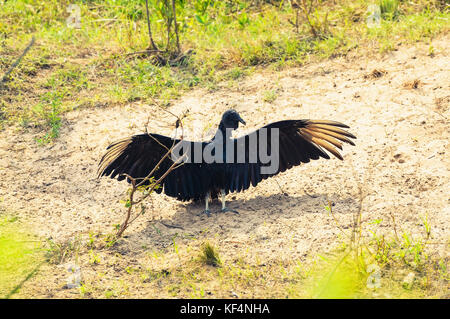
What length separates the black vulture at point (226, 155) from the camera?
14.0ft

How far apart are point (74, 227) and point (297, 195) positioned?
171 cm

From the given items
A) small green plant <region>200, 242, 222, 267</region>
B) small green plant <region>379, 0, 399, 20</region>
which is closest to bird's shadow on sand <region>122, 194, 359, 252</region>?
small green plant <region>200, 242, 222, 267</region>

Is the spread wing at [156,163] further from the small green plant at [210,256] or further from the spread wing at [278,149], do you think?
the small green plant at [210,256]

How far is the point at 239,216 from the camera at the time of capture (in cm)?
439

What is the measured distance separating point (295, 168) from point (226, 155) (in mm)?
825

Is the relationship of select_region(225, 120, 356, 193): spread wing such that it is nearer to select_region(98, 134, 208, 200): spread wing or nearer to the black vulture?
the black vulture

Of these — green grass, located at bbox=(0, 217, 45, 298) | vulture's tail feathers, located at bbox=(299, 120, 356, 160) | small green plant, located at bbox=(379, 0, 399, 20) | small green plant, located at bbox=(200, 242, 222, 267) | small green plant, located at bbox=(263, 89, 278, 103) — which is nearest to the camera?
green grass, located at bbox=(0, 217, 45, 298)

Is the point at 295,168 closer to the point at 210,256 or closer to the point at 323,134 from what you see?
the point at 323,134

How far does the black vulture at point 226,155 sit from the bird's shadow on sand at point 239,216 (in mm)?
206

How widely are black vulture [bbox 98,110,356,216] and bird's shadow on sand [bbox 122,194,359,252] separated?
0.68 feet

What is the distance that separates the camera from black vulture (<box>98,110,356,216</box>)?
4273 mm

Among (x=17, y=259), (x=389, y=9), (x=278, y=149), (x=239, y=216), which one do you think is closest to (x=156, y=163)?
(x=239, y=216)

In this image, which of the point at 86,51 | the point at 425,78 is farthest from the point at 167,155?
the point at 86,51

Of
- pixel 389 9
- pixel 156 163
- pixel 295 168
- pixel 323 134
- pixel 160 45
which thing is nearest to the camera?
pixel 323 134
